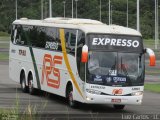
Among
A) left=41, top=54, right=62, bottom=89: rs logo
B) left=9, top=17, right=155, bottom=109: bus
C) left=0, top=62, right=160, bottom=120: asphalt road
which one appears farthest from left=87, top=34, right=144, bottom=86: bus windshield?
left=41, top=54, right=62, bottom=89: rs logo

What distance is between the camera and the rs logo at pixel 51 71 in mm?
24263

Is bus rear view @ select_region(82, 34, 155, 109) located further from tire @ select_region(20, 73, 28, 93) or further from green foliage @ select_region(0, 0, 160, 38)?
green foliage @ select_region(0, 0, 160, 38)

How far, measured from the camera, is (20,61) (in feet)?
95.2

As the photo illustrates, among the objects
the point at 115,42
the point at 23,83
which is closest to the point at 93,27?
the point at 115,42

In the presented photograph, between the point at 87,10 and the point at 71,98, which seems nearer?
the point at 71,98

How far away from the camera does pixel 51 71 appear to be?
24.9 metres

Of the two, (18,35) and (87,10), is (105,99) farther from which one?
(87,10)

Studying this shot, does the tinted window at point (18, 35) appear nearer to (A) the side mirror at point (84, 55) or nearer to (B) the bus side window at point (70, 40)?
(B) the bus side window at point (70, 40)

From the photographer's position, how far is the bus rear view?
69.9 feet

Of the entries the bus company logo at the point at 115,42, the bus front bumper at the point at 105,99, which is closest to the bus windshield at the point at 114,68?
the bus company logo at the point at 115,42

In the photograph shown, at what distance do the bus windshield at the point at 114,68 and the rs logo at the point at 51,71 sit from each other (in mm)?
2713

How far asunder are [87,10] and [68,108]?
12143 cm

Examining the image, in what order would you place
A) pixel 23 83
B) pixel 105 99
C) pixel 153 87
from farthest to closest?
pixel 153 87, pixel 23 83, pixel 105 99

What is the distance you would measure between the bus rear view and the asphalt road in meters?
0.56
